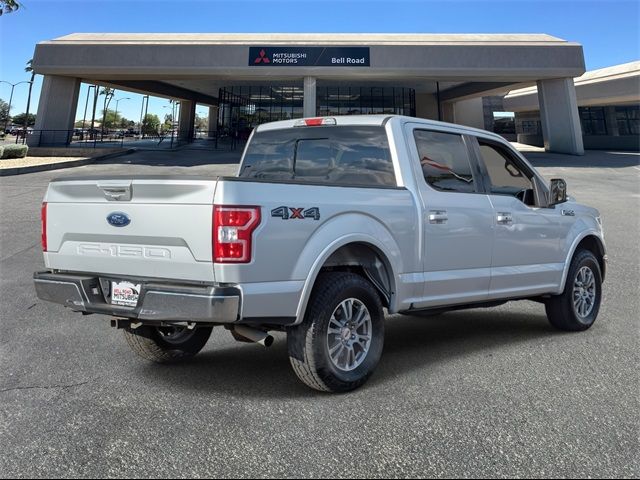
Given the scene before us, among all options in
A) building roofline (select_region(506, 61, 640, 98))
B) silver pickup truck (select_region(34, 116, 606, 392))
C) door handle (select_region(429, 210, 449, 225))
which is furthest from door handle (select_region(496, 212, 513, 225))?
building roofline (select_region(506, 61, 640, 98))

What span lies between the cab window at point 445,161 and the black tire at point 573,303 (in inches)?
69.5

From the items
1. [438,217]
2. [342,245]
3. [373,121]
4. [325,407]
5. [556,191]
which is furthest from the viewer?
[556,191]

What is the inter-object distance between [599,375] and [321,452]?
262cm

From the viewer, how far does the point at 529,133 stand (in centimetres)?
5803

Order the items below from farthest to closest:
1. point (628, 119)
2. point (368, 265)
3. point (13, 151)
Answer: point (628, 119) → point (13, 151) → point (368, 265)

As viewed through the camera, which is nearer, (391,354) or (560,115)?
(391,354)

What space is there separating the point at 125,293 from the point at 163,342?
105 cm

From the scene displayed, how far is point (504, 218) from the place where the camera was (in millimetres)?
5035

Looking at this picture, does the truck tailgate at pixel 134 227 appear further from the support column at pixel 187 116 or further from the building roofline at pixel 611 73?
the support column at pixel 187 116

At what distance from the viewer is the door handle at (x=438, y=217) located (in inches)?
174

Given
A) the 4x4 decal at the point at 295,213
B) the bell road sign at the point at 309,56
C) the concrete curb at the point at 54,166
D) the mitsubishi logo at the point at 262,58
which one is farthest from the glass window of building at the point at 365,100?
the 4x4 decal at the point at 295,213

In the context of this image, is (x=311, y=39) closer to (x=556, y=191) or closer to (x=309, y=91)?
(x=309, y=91)

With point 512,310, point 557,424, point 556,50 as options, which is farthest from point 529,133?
point 557,424

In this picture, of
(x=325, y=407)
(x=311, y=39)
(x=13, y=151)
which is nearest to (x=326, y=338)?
(x=325, y=407)
